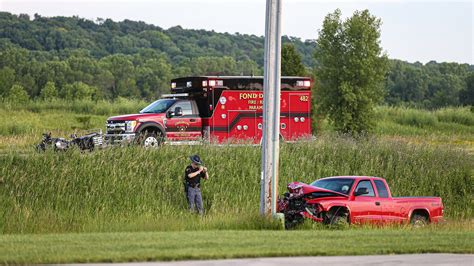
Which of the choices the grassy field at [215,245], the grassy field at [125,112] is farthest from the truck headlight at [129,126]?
the grassy field at [125,112]

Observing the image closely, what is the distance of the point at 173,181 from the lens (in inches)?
1052

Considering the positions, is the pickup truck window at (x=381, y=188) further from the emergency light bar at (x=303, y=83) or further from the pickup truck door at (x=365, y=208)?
the emergency light bar at (x=303, y=83)

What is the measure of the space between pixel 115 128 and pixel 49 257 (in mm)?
17022

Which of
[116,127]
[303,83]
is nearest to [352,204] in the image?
[116,127]

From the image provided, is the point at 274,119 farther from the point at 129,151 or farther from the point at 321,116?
the point at 321,116

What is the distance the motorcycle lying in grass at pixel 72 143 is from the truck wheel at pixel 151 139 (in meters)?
1.52

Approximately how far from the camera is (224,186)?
2755 cm

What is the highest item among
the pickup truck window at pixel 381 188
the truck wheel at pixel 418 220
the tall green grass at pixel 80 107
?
the tall green grass at pixel 80 107

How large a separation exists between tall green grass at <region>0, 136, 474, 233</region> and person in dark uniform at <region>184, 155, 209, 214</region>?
58 cm

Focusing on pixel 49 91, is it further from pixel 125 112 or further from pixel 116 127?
pixel 116 127

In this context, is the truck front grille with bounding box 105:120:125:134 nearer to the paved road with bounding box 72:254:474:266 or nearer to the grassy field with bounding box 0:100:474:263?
the grassy field with bounding box 0:100:474:263

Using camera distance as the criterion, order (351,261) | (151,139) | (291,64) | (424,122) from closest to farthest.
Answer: (351,261)
(151,139)
(291,64)
(424,122)

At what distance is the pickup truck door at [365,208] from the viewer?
21.5m

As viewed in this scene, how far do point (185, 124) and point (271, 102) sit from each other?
12268 mm
